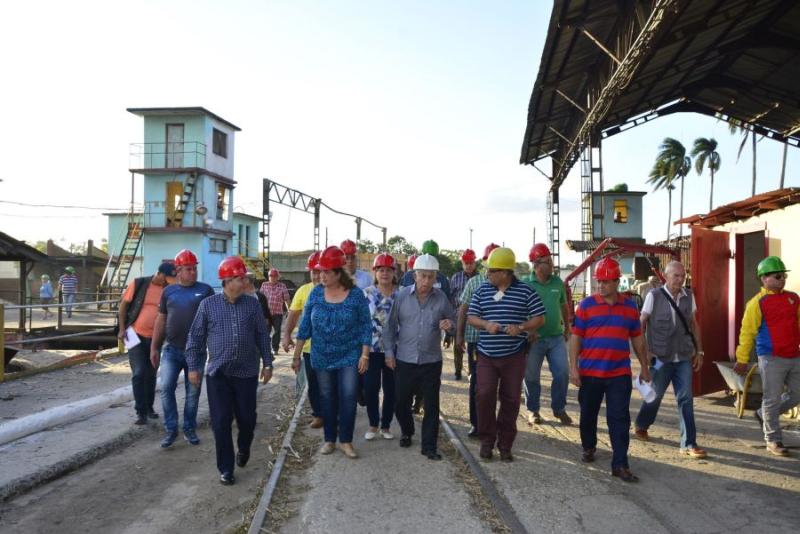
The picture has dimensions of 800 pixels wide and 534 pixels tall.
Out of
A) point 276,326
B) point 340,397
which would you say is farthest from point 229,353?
point 276,326

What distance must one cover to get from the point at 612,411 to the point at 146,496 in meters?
3.95

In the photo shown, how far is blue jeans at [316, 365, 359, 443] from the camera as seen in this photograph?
6078 millimetres

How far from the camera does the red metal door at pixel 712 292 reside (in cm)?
988

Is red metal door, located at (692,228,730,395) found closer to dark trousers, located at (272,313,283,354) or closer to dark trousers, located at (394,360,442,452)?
dark trousers, located at (394,360,442,452)

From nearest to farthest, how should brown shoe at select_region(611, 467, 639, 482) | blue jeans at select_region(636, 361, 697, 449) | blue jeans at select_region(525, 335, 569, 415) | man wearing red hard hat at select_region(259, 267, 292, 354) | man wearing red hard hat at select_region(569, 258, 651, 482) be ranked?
brown shoe at select_region(611, 467, 639, 482) < man wearing red hard hat at select_region(569, 258, 651, 482) < blue jeans at select_region(636, 361, 697, 449) < blue jeans at select_region(525, 335, 569, 415) < man wearing red hard hat at select_region(259, 267, 292, 354)

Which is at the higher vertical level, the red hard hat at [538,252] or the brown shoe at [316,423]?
the red hard hat at [538,252]

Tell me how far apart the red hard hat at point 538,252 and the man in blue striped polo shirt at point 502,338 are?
1533mm

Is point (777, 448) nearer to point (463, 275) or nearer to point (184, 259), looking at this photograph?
point (463, 275)

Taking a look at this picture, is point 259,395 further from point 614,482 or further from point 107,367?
point 614,482

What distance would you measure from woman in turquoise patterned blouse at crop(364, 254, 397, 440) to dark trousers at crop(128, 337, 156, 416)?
251cm

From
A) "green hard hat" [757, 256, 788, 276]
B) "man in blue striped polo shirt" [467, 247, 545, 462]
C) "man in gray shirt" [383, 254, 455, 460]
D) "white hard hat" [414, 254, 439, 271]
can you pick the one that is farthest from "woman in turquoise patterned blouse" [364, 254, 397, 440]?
"green hard hat" [757, 256, 788, 276]

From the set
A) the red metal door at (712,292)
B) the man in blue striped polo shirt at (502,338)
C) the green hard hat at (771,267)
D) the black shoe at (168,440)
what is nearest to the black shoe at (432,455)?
the man in blue striped polo shirt at (502,338)

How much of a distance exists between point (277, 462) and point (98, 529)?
1555 mm

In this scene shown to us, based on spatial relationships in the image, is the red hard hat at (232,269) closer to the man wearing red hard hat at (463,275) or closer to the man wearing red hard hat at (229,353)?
the man wearing red hard hat at (229,353)
